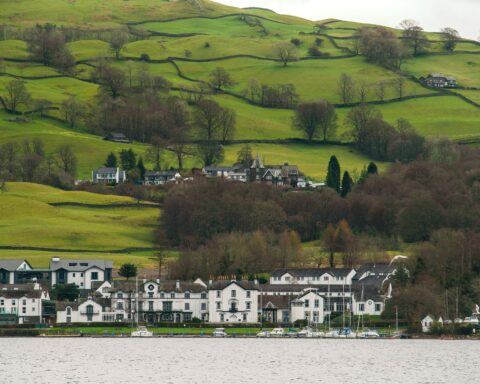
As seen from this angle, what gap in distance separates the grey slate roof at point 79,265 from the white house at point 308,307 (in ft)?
77.3

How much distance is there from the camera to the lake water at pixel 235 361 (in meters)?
89.5

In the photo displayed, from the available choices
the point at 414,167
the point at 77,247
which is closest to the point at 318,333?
the point at 77,247

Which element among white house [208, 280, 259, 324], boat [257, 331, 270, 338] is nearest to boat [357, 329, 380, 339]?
boat [257, 331, 270, 338]

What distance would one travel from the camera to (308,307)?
13900 centimetres

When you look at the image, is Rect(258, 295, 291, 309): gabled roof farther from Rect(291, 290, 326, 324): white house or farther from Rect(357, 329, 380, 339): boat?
Rect(357, 329, 380, 339): boat

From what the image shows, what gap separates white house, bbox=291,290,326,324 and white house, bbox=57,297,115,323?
17161 mm

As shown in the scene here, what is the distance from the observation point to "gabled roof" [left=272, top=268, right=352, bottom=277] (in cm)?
15188

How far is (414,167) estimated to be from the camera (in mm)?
193250

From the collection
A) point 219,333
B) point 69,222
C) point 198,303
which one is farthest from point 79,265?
point 219,333

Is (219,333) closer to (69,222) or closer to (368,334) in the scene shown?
(368,334)

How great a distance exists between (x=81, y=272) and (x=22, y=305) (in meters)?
15.8

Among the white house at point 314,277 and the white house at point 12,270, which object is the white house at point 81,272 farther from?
the white house at point 314,277

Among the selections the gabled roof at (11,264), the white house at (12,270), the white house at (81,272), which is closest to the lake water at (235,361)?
the white house at (12,270)

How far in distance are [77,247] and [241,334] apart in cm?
4252
